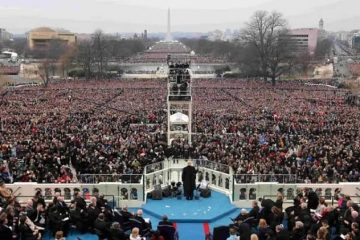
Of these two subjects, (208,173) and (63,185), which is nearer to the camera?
(63,185)

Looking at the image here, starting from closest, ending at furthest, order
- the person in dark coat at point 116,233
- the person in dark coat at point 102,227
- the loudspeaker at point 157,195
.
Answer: the person in dark coat at point 116,233 < the person in dark coat at point 102,227 < the loudspeaker at point 157,195

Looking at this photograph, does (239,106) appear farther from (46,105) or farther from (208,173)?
(208,173)

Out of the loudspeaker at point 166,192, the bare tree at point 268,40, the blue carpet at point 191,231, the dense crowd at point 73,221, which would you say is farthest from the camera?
the bare tree at point 268,40

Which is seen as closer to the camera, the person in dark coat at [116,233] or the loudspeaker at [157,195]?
the person in dark coat at [116,233]

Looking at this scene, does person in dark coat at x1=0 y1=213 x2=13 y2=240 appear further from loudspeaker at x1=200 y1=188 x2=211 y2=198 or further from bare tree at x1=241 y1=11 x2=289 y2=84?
bare tree at x1=241 y1=11 x2=289 y2=84

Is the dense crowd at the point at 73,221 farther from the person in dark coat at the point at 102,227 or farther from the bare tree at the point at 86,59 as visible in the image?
the bare tree at the point at 86,59

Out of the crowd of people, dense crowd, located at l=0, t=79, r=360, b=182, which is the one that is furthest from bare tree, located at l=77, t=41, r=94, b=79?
the crowd of people

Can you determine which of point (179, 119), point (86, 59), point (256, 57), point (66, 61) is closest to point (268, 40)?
point (256, 57)

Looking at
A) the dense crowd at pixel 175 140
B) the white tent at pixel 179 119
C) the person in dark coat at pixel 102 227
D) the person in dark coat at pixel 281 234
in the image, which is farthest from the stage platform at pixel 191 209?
the white tent at pixel 179 119

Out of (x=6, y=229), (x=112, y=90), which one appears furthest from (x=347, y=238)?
(x=112, y=90)
